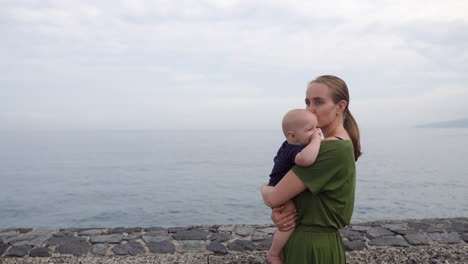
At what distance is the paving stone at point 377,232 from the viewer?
5.57 meters

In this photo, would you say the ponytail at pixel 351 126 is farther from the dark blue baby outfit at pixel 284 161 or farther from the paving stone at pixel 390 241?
the paving stone at pixel 390 241

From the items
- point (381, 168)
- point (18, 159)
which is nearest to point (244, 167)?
point (381, 168)

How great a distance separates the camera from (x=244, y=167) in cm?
6769

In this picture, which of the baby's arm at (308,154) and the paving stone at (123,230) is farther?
the paving stone at (123,230)

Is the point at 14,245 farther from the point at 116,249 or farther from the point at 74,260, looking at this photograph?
the point at 116,249

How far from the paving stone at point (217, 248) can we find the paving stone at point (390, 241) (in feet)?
6.89

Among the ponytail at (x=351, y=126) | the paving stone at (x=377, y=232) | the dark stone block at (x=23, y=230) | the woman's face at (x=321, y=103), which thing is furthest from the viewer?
the dark stone block at (x=23, y=230)

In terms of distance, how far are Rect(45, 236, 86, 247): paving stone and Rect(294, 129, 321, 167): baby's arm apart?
14.3ft

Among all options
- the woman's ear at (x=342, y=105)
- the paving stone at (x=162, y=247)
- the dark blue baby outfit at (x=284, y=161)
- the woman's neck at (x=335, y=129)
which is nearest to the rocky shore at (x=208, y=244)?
the paving stone at (x=162, y=247)

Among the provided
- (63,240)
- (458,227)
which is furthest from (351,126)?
(458,227)

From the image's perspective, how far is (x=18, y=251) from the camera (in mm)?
4984

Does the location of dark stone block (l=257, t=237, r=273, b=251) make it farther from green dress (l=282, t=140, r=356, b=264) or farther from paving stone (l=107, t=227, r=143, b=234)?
green dress (l=282, t=140, r=356, b=264)

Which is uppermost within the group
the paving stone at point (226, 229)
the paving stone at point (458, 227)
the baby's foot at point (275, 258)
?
the baby's foot at point (275, 258)

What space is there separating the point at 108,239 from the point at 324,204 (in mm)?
4111
